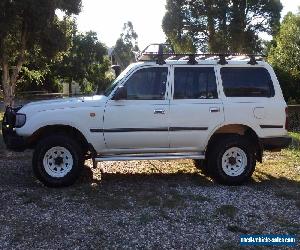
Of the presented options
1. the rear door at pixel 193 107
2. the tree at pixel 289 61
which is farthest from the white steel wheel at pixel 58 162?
the tree at pixel 289 61

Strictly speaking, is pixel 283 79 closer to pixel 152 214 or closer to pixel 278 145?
pixel 278 145

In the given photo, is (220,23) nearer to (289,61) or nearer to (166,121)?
(289,61)

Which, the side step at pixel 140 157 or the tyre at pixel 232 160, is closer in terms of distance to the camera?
the side step at pixel 140 157

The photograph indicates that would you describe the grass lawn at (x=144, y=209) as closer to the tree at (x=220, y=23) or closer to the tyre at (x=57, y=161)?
the tyre at (x=57, y=161)

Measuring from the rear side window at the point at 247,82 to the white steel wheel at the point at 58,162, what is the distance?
296cm

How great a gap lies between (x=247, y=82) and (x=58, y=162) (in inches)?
140

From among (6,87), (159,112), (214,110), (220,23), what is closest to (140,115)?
(159,112)

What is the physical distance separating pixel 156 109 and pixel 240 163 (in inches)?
70.6

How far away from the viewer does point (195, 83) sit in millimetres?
8039

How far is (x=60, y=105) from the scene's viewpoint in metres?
7.63

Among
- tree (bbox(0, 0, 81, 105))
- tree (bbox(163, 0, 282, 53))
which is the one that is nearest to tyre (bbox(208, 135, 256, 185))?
tree (bbox(0, 0, 81, 105))

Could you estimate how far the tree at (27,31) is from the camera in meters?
14.6

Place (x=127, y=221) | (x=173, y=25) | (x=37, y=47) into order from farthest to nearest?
(x=173, y=25)
(x=37, y=47)
(x=127, y=221)

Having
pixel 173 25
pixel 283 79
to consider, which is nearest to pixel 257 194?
pixel 283 79
